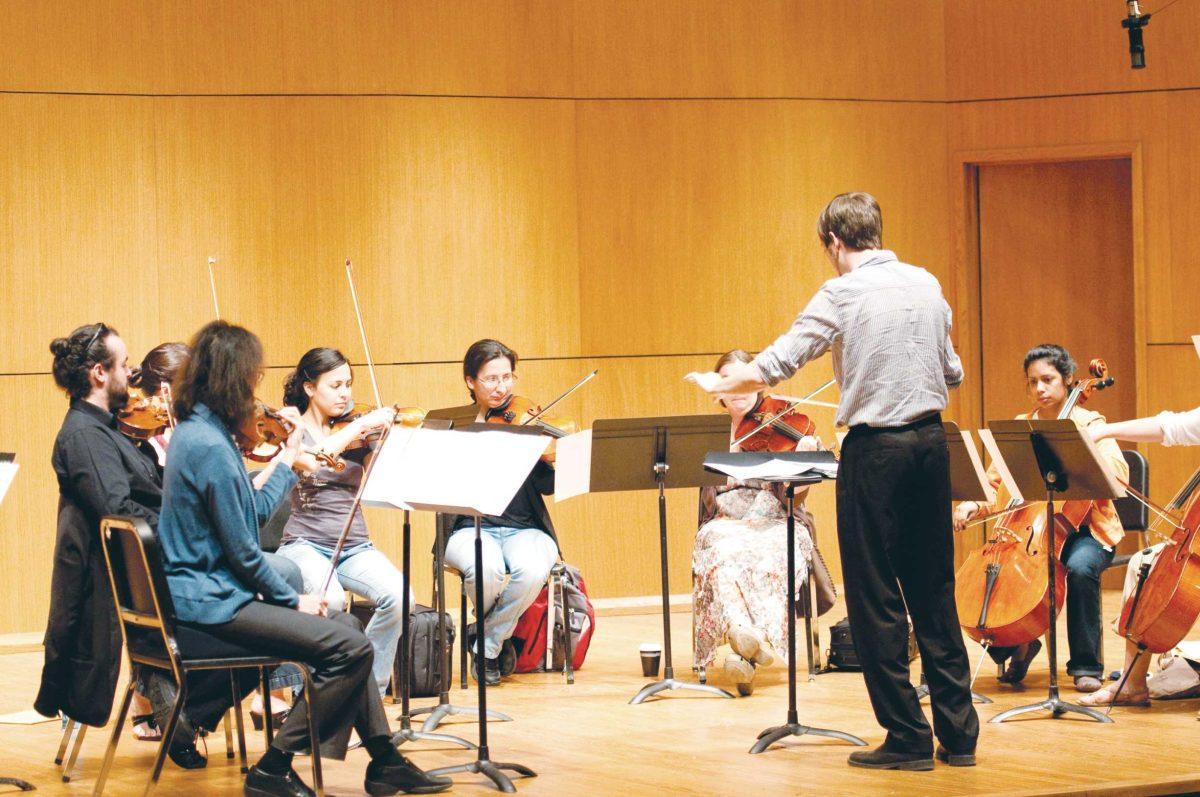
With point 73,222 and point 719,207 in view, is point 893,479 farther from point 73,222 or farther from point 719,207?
point 73,222

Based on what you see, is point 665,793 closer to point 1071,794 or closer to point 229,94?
point 1071,794

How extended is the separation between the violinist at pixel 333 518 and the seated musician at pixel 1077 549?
1803 mm

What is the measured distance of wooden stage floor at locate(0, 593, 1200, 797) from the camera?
343 cm

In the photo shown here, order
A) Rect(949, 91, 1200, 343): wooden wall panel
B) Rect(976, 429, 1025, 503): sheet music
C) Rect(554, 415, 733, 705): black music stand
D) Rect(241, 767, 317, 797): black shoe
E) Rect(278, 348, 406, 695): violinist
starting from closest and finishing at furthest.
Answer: Rect(241, 767, 317, 797): black shoe → Rect(976, 429, 1025, 503): sheet music → Rect(278, 348, 406, 695): violinist → Rect(554, 415, 733, 705): black music stand → Rect(949, 91, 1200, 343): wooden wall panel

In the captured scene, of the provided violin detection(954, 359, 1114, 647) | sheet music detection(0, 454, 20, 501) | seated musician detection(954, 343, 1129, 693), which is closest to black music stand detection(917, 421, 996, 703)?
violin detection(954, 359, 1114, 647)

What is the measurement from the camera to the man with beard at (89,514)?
3.66m

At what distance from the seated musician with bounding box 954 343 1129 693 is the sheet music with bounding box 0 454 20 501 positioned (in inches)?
109

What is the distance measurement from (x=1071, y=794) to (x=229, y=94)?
14.9 feet

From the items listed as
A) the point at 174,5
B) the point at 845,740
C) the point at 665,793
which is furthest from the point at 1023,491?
the point at 174,5

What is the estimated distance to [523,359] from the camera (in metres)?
6.60

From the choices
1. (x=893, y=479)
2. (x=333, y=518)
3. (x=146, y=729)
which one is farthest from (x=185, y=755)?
(x=893, y=479)

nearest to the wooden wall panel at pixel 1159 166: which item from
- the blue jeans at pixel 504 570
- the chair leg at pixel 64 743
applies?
the blue jeans at pixel 504 570

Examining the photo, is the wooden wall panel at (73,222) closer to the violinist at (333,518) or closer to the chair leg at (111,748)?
the violinist at (333,518)

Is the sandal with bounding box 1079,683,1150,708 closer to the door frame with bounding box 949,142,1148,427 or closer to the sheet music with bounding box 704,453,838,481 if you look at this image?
the sheet music with bounding box 704,453,838,481
